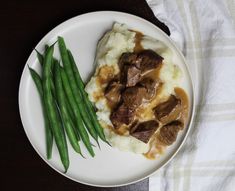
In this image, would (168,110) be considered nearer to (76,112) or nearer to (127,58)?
(127,58)

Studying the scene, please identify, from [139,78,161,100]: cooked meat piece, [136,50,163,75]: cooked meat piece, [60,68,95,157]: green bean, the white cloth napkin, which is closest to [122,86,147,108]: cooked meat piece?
[139,78,161,100]: cooked meat piece

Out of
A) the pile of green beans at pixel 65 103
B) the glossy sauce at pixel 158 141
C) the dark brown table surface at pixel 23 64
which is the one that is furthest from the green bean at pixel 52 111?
the glossy sauce at pixel 158 141

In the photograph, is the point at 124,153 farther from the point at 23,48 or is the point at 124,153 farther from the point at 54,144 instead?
the point at 23,48

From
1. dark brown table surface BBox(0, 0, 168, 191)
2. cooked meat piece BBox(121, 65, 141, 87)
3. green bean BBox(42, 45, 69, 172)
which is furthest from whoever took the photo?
dark brown table surface BBox(0, 0, 168, 191)

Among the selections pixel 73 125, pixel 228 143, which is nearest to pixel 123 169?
pixel 73 125

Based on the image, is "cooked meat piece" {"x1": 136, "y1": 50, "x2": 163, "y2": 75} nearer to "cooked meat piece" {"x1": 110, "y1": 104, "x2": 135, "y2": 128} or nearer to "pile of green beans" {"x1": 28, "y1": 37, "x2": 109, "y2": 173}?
"cooked meat piece" {"x1": 110, "y1": 104, "x2": 135, "y2": 128}

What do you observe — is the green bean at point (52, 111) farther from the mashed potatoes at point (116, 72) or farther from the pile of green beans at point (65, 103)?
the mashed potatoes at point (116, 72)
